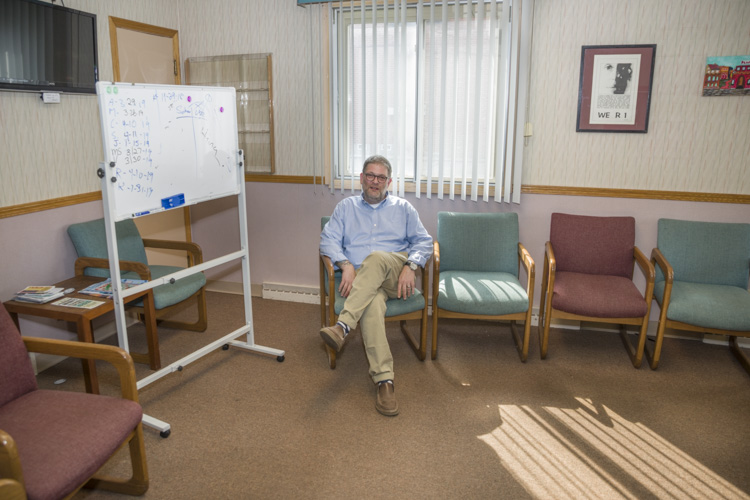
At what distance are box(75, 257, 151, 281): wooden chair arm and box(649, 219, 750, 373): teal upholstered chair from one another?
9.79ft

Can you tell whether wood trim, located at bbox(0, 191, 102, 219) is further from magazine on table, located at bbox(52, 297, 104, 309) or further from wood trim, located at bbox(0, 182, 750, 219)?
magazine on table, located at bbox(52, 297, 104, 309)

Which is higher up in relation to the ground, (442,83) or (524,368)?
(442,83)

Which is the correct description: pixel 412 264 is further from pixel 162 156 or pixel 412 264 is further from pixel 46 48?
pixel 46 48

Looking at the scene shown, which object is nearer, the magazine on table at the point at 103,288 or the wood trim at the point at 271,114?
the magazine on table at the point at 103,288

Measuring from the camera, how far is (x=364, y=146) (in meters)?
4.05

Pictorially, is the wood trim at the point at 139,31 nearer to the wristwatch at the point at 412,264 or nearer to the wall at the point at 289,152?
the wall at the point at 289,152

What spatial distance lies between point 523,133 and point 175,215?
109 inches

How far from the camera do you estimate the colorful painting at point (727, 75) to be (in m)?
3.34

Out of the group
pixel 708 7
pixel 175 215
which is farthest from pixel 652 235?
pixel 175 215

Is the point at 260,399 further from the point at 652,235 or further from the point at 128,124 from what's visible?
the point at 652,235

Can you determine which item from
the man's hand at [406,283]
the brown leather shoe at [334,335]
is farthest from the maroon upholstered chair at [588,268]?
the brown leather shoe at [334,335]

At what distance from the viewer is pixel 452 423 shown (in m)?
2.75

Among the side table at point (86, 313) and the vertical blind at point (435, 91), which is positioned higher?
the vertical blind at point (435, 91)

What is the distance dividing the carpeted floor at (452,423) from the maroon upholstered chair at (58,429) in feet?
1.39
